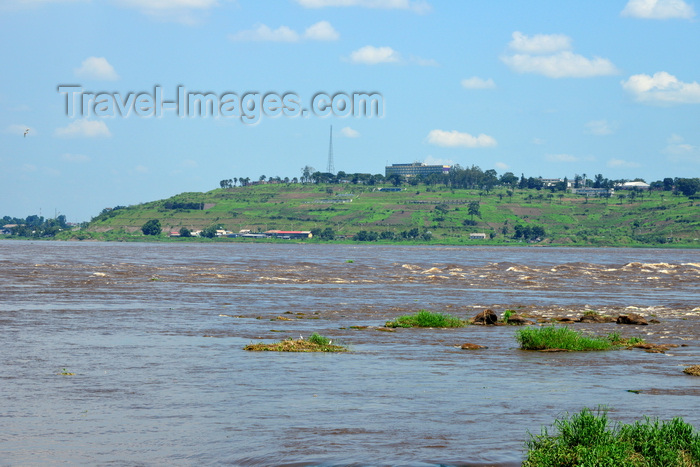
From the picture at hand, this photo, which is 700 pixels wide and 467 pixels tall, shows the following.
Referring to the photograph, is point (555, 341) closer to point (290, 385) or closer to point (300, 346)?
point (300, 346)

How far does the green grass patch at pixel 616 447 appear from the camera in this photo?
11883 millimetres

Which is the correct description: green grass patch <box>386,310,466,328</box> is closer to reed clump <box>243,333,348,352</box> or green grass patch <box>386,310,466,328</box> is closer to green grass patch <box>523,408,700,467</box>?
reed clump <box>243,333,348,352</box>

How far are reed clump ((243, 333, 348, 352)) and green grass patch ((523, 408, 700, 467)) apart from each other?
559 inches

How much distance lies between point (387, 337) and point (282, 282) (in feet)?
119

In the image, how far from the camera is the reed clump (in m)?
26.8

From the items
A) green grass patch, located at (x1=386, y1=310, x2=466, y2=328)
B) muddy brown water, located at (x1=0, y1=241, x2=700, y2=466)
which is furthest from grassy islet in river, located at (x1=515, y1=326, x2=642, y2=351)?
green grass patch, located at (x1=386, y1=310, x2=466, y2=328)

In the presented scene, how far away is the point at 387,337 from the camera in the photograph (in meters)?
31.6

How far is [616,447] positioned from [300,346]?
15961 millimetres

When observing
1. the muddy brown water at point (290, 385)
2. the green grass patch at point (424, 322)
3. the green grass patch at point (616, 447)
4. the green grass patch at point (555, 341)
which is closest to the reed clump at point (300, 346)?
the muddy brown water at point (290, 385)

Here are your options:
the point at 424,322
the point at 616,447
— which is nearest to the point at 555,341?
the point at 424,322

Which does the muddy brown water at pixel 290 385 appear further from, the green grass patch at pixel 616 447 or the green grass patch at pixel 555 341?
the green grass patch at pixel 616 447

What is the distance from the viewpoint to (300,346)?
2700 cm

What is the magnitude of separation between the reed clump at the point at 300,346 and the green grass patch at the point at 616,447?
1420cm

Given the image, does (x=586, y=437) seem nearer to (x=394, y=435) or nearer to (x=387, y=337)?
(x=394, y=435)
